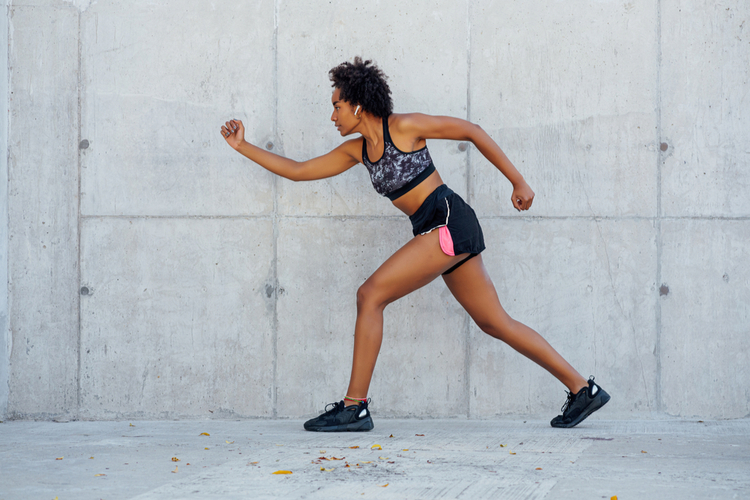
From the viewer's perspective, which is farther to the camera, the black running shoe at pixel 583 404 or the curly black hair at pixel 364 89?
the black running shoe at pixel 583 404

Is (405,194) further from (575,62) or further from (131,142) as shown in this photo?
(131,142)

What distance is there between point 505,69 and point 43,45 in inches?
111

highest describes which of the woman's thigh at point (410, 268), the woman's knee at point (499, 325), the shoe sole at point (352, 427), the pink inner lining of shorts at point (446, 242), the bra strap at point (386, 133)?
the bra strap at point (386, 133)

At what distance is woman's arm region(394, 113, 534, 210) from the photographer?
354 cm

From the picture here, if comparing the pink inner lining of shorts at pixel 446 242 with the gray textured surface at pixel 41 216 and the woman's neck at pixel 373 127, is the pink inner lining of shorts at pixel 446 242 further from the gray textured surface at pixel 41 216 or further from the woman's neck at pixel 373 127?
the gray textured surface at pixel 41 216

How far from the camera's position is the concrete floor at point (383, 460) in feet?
8.31

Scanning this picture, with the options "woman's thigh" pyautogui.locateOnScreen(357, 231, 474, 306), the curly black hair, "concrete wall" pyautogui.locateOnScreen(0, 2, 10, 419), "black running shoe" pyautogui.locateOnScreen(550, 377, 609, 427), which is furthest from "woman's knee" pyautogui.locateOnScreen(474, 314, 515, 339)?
"concrete wall" pyautogui.locateOnScreen(0, 2, 10, 419)

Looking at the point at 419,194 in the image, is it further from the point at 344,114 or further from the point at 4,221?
the point at 4,221

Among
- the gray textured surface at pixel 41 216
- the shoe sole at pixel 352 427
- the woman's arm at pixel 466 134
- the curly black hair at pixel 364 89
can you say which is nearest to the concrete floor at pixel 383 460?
the shoe sole at pixel 352 427

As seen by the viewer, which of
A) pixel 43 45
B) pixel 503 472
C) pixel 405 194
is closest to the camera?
pixel 503 472

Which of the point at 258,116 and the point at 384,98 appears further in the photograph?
the point at 258,116

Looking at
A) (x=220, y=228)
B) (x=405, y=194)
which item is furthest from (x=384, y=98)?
(x=220, y=228)

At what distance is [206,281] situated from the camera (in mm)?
4234

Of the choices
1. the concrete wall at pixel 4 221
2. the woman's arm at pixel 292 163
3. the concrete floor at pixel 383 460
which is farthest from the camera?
the concrete wall at pixel 4 221
